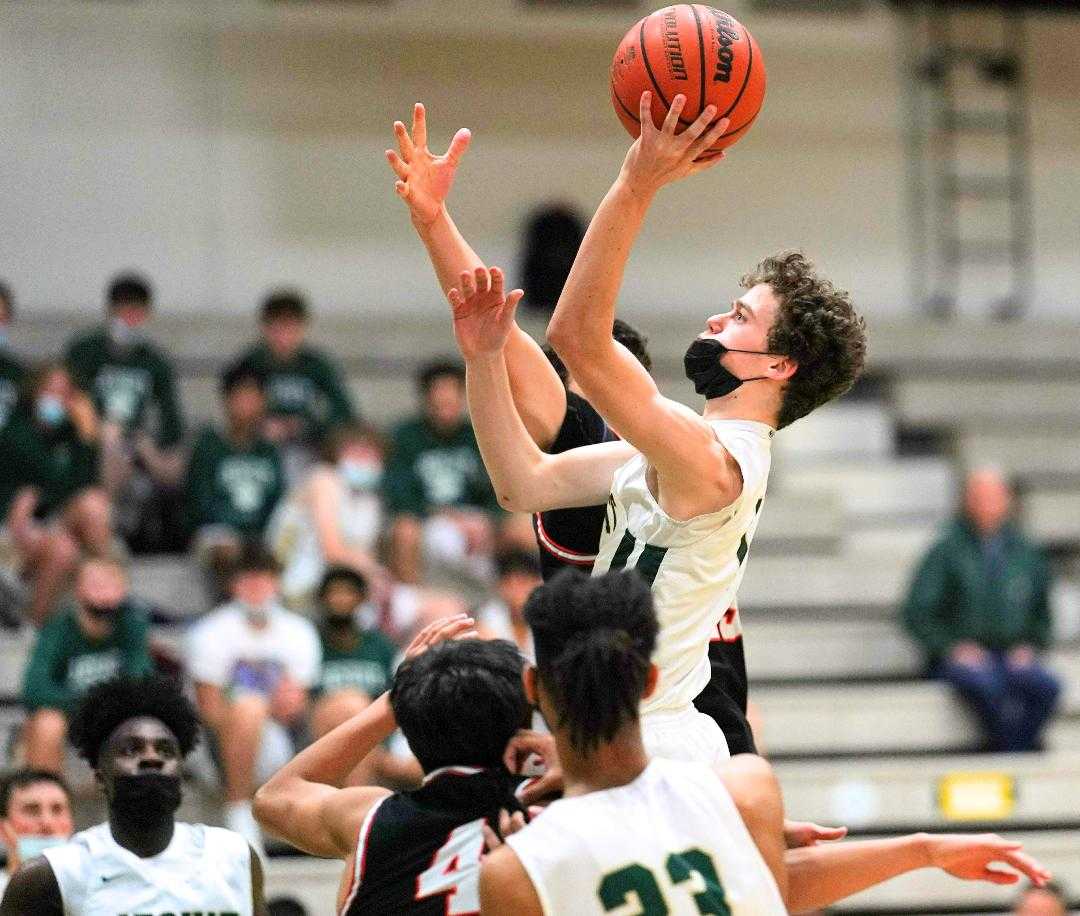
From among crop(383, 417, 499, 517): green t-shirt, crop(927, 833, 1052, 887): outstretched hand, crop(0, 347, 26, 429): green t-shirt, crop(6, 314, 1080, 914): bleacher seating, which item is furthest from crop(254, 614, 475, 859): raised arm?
crop(0, 347, 26, 429): green t-shirt

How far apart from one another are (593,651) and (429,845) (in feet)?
1.77

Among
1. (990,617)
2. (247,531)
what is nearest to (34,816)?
(247,531)

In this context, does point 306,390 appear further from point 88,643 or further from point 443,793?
point 443,793

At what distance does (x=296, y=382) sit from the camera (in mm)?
9844

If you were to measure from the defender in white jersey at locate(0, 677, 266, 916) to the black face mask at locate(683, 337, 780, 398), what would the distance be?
4.61 ft

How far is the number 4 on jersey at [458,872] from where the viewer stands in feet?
10.6

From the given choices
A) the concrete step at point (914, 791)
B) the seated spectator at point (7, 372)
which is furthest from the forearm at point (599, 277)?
the seated spectator at point (7, 372)

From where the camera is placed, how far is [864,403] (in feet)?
37.1

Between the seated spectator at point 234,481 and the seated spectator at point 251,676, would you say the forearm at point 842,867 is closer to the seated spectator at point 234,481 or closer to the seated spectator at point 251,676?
the seated spectator at point 251,676

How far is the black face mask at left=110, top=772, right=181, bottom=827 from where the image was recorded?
402 centimetres

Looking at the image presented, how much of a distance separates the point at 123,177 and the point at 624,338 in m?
7.48

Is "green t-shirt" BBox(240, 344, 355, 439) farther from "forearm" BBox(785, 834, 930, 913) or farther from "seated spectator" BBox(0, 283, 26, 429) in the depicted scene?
"forearm" BBox(785, 834, 930, 913)

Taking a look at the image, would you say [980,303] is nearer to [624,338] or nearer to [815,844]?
[624,338]

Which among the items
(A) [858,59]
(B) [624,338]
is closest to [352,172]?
(A) [858,59]
